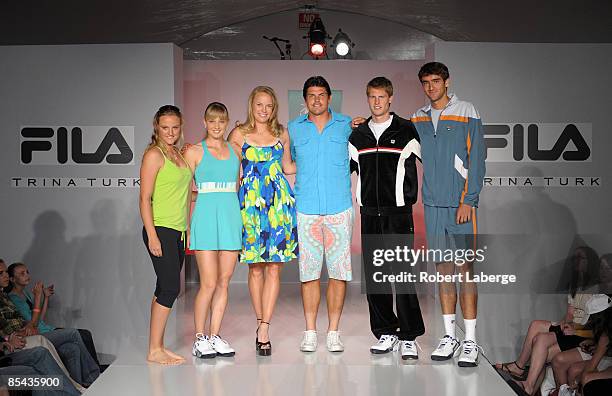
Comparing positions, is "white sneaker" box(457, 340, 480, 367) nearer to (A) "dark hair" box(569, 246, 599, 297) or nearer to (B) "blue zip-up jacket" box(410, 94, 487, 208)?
(B) "blue zip-up jacket" box(410, 94, 487, 208)

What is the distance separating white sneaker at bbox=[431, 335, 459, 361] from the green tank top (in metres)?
1.45

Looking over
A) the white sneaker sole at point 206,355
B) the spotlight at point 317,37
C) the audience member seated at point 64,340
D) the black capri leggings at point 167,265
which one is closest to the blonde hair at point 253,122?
the black capri leggings at point 167,265

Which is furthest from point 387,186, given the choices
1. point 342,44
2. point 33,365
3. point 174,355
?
point 342,44

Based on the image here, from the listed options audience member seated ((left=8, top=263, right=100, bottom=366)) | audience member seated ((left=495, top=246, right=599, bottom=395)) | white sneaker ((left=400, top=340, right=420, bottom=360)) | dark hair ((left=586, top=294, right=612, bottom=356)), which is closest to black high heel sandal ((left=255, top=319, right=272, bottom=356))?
white sneaker ((left=400, top=340, right=420, bottom=360))

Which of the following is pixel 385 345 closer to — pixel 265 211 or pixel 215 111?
pixel 265 211

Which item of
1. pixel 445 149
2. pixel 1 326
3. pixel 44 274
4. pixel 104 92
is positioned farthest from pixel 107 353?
pixel 445 149

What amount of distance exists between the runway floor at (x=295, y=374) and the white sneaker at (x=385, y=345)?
0.04 metres

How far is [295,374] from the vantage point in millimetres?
4148

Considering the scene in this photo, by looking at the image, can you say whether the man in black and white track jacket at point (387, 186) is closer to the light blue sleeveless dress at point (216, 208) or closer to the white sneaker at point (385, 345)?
the white sneaker at point (385, 345)

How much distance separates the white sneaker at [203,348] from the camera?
14.2 ft

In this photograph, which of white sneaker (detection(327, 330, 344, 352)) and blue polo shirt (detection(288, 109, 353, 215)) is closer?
blue polo shirt (detection(288, 109, 353, 215))

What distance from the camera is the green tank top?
4.23 m

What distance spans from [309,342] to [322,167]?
0.93 meters

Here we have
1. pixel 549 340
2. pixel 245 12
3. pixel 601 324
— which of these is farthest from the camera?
pixel 245 12
